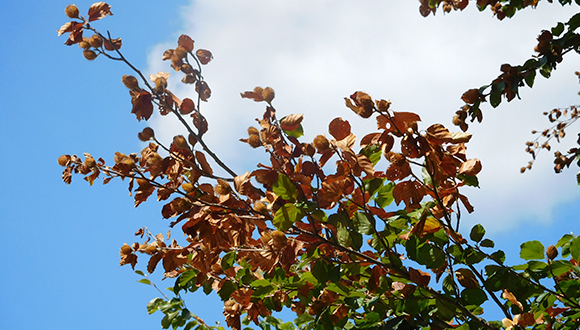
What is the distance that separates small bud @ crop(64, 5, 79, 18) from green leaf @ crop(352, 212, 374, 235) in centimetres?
132

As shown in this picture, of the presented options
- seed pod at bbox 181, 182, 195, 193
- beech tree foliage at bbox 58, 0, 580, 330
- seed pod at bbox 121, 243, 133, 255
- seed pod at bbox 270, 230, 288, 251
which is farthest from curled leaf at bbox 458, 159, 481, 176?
seed pod at bbox 121, 243, 133, 255

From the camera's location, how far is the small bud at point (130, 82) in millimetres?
1525

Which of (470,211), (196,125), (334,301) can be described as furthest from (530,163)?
(196,125)

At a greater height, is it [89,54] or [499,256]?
[89,54]

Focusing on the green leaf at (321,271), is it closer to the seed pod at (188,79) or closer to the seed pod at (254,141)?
the seed pod at (254,141)

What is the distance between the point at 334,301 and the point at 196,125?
2.79 ft

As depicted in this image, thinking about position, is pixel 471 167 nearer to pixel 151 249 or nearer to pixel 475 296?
pixel 475 296

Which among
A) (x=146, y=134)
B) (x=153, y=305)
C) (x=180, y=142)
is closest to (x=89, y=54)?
(x=146, y=134)

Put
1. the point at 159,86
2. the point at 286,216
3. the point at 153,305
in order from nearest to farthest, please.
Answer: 1. the point at 286,216
2. the point at 159,86
3. the point at 153,305

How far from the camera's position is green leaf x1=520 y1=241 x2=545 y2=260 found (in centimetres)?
148

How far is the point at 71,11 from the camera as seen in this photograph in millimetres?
1620

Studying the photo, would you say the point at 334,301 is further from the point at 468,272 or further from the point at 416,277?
the point at 468,272

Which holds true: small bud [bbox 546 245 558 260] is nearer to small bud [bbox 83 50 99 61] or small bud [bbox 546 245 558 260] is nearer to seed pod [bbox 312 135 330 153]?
seed pod [bbox 312 135 330 153]

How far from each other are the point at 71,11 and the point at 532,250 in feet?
6.36
